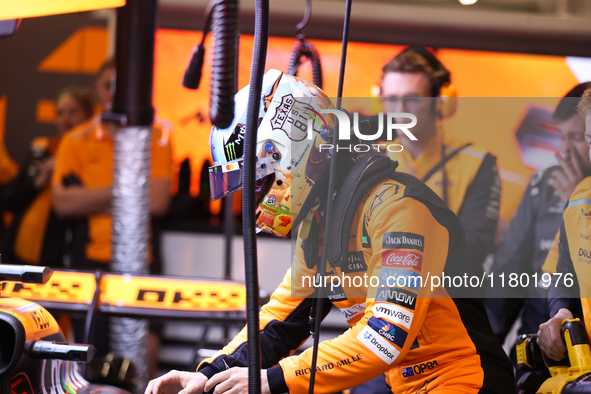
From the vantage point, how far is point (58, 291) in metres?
1.65

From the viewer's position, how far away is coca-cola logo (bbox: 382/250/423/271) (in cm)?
93

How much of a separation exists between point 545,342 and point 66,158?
8.47 ft

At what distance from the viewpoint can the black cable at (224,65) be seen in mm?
771

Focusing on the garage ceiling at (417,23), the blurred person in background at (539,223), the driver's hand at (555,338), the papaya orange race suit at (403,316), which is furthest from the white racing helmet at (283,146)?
the garage ceiling at (417,23)

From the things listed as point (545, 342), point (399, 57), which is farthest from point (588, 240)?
point (399, 57)

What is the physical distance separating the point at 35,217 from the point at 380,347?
9.68ft

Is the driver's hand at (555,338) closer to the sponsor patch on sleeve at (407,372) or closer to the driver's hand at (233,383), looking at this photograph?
the sponsor patch on sleeve at (407,372)

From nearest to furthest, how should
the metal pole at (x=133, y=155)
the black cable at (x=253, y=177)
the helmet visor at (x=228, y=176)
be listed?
the black cable at (x=253, y=177), the helmet visor at (x=228, y=176), the metal pole at (x=133, y=155)

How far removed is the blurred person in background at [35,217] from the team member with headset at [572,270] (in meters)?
2.86

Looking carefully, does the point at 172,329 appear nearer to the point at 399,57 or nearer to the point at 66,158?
the point at 66,158

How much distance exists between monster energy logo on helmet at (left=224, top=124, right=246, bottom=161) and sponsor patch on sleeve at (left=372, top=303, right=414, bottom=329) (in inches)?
16.3

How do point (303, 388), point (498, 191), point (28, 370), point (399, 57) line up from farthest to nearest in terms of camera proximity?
point (399, 57)
point (498, 191)
point (28, 370)
point (303, 388)

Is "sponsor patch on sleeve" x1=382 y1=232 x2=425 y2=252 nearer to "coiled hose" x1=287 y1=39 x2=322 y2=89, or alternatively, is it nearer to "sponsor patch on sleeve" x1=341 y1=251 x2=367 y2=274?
"sponsor patch on sleeve" x1=341 y1=251 x2=367 y2=274

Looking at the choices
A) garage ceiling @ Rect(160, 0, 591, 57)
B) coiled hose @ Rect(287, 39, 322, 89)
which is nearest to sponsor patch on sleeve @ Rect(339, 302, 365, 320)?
coiled hose @ Rect(287, 39, 322, 89)
